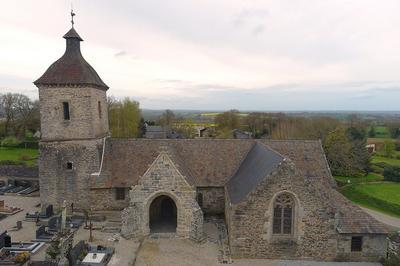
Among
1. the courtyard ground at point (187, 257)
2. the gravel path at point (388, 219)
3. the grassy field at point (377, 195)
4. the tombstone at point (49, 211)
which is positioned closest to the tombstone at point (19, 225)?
the tombstone at point (49, 211)

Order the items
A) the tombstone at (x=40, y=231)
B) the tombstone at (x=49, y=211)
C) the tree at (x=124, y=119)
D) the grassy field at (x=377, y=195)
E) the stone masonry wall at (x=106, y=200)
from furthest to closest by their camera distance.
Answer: the tree at (x=124, y=119) → the grassy field at (x=377, y=195) → the tombstone at (x=49, y=211) → the stone masonry wall at (x=106, y=200) → the tombstone at (x=40, y=231)

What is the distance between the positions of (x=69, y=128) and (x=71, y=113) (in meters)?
A: 1.18

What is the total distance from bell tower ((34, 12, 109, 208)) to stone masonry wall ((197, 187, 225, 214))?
876cm

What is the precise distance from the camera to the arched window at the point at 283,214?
18.6 m

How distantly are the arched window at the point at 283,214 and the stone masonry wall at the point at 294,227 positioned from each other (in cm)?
32

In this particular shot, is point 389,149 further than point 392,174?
Yes

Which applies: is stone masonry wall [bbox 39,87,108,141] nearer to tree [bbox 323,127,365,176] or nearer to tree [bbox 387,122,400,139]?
tree [bbox 323,127,365,176]

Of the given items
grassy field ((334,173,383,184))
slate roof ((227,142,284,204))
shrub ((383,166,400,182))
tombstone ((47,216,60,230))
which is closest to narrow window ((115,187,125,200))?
tombstone ((47,216,60,230))

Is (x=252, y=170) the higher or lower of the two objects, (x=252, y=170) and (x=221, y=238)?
the higher

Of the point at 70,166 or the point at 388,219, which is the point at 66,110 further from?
the point at 388,219

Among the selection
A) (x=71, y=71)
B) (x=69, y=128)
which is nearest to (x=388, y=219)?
(x=69, y=128)

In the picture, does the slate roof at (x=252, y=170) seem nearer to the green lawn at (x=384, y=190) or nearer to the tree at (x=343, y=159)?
the green lawn at (x=384, y=190)

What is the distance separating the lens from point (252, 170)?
22.1m

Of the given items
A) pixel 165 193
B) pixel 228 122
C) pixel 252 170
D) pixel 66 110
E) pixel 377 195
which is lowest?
pixel 377 195
